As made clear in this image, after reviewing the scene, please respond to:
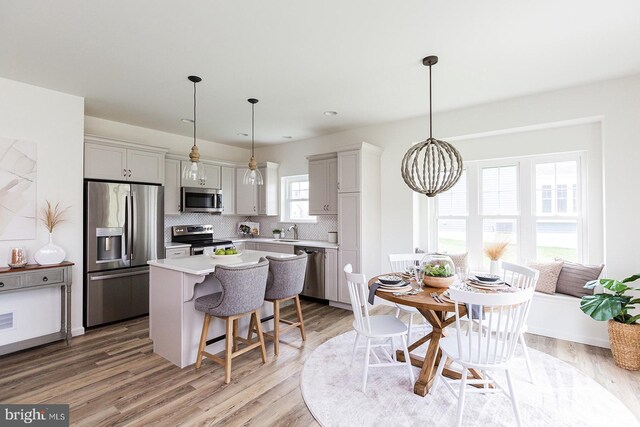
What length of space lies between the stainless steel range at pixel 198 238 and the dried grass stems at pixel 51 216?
1.74m

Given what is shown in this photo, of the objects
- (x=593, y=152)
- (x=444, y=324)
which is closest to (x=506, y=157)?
(x=593, y=152)

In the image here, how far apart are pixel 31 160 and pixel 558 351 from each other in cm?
586

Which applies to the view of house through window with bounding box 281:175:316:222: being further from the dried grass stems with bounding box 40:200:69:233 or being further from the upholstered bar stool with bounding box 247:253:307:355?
the dried grass stems with bounding box 40:200:69:233

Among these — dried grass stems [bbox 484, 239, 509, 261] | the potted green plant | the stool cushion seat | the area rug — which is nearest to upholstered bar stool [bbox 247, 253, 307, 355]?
the stool cushion seat

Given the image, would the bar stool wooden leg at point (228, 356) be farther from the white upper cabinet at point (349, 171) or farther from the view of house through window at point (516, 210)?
the view of house through window at point (516, 210)

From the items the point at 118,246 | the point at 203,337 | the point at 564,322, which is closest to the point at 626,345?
the point at 564,322

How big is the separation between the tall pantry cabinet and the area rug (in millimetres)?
1871

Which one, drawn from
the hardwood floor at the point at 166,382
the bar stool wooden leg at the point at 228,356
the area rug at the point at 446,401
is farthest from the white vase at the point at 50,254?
the area rug at the point at 446,401

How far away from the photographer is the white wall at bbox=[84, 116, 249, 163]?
4562mm

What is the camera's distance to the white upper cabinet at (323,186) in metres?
5.02

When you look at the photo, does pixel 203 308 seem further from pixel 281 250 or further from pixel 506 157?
pixel 506 157

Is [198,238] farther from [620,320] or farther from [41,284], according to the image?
[620,320]

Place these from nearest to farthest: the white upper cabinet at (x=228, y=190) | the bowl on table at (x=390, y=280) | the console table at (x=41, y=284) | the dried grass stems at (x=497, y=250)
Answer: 1. the bowl on table at (x=390, y=280)
2. the console table at (x=41, y=284)
3. the dried grass stems at (x=497, y=250)
4. the white upper cabinet at (x=228, y=190)

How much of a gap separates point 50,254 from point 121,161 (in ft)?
4.80
